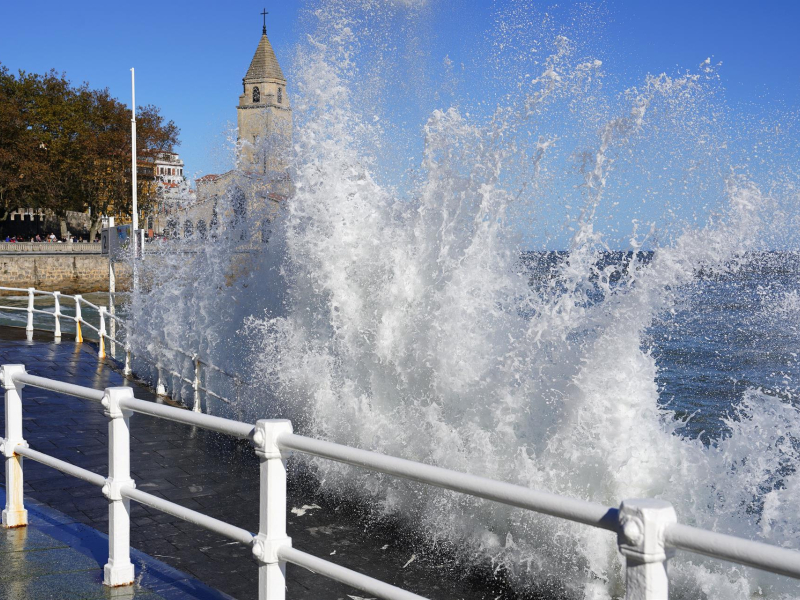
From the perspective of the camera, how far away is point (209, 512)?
246 inches

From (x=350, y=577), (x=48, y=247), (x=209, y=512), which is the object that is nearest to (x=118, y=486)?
(x=350, y=577)

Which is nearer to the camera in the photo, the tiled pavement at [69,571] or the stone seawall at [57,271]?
the tiled pavement at [69,571]

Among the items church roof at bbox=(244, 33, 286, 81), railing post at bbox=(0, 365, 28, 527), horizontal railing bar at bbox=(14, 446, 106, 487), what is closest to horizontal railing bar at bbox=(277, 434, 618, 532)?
horizontal railing bar at bbox=(14, 446, 106, 487)

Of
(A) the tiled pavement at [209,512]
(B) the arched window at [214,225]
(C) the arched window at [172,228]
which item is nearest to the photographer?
(A) the tiled pavement at [209,512]

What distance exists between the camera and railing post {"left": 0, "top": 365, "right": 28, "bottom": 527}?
15.3 feet

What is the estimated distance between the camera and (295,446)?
2.84 metres

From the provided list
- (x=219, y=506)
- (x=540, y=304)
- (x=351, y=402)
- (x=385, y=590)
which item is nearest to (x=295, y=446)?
(x=385, y=590)

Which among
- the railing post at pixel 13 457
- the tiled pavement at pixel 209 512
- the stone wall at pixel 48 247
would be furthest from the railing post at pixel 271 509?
the stone wall at pixel 48 247

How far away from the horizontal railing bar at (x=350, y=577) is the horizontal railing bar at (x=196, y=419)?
0.48 metres

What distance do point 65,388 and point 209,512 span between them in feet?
7.65

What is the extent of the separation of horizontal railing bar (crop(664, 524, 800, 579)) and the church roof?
94.1 meters

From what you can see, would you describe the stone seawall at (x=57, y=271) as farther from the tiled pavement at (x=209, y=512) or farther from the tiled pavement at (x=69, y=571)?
the tiled pavement at (x=69, y=571)

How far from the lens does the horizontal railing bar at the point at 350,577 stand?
2373 mm

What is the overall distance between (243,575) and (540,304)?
144 inches
